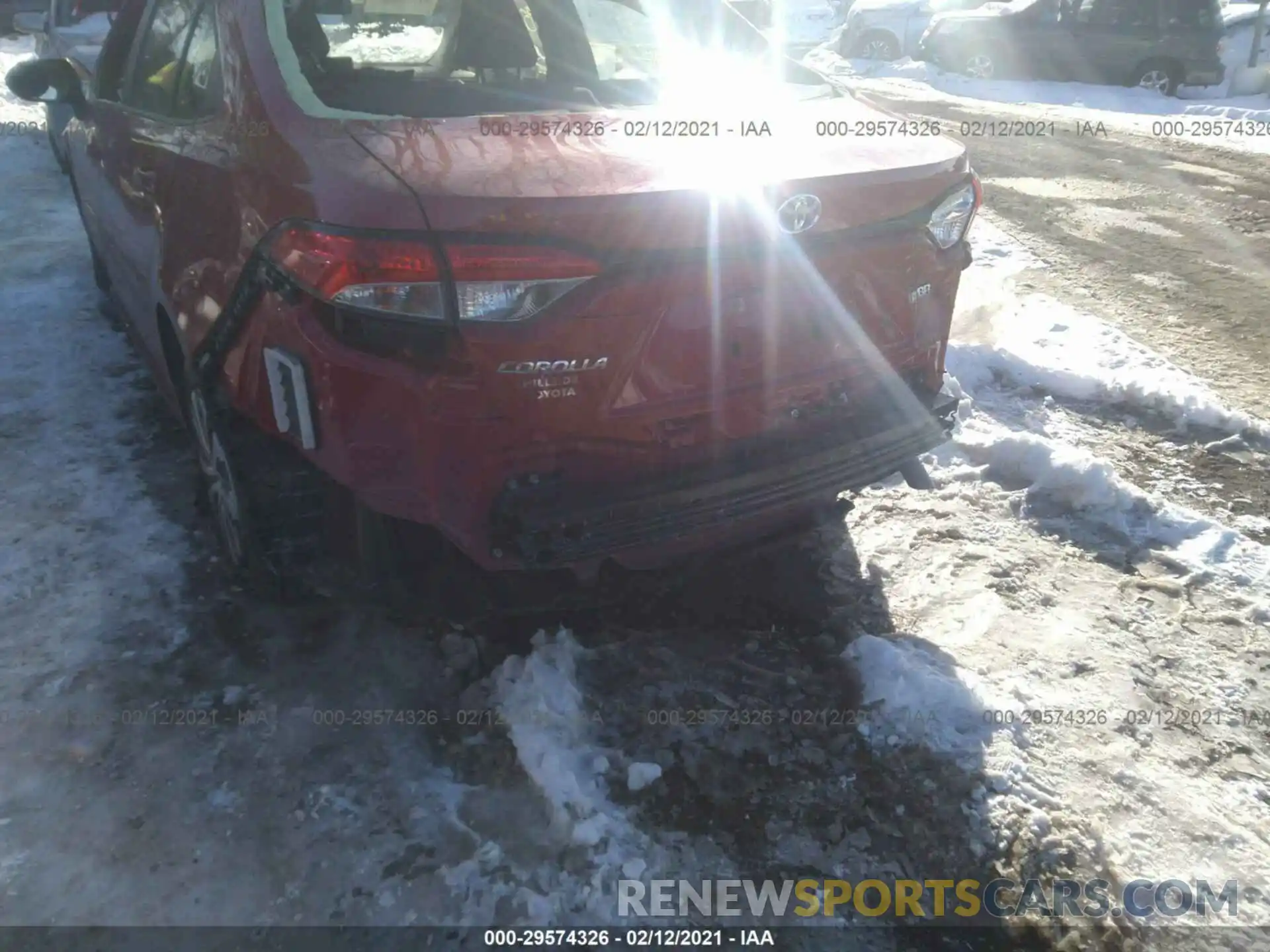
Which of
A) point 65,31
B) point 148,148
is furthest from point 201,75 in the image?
point 65,31

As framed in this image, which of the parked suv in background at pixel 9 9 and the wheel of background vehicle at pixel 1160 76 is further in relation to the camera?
the parked suv in background at pixel 9 9

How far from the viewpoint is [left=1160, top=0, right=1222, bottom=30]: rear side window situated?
48.6 feet

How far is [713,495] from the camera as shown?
2379 millimetres

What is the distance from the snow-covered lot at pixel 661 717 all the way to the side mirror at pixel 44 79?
1.48 m

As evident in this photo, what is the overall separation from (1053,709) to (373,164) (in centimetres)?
220

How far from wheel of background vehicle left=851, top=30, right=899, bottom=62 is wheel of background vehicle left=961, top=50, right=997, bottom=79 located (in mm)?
3117

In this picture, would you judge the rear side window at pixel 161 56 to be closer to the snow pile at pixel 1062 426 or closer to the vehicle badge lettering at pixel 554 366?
the vehicle badge lettering at pixel 554 366

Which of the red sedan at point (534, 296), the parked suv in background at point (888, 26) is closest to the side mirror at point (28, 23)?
the red sedan at point (534, 296)

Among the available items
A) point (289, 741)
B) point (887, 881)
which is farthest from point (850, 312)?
point (289, 741)

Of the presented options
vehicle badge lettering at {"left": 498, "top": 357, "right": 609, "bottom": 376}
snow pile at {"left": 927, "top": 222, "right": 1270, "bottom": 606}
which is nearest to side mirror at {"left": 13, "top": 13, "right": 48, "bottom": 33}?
snow pile at {"left": 927, "top": 222, "right": 1270, "bottom": 606}

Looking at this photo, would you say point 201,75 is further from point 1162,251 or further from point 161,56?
point 1162,251

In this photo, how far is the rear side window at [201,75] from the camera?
2760 millimetres

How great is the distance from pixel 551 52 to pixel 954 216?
6.37 ft

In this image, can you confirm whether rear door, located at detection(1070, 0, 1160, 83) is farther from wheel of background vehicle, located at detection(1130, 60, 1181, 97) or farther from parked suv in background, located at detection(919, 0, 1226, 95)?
wheel of background vehicle, located at detection(1130, 60, 1181, 97)
